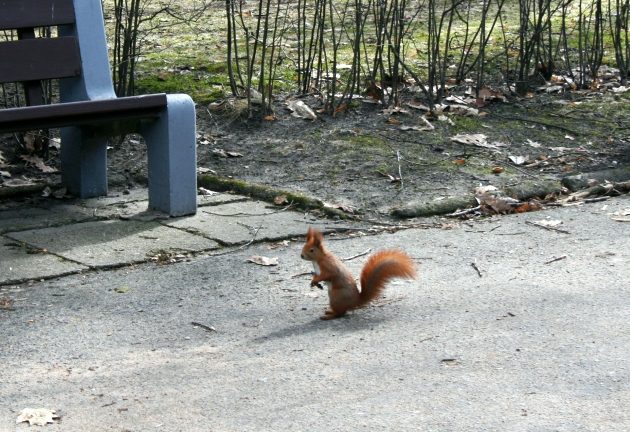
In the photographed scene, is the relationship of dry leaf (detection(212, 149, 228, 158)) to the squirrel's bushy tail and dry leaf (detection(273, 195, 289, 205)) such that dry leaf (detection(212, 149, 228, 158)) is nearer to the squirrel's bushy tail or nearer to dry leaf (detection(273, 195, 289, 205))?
dry leaf (detection(273, 195, 289, 205))

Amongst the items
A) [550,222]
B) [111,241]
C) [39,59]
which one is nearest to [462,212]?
[550,222]

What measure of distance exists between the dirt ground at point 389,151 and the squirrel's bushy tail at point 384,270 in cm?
146

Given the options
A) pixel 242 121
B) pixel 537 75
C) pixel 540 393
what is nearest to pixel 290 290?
pixel 540 393

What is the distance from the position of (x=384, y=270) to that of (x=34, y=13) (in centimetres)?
257

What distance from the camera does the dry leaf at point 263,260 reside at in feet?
14.8

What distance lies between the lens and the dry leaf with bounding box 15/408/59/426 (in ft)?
9.89

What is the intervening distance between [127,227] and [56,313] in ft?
3.81

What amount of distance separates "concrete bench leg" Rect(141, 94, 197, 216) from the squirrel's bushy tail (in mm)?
1599

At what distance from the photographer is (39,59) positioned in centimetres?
542

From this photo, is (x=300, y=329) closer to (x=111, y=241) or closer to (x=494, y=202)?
(x=111, y=241)

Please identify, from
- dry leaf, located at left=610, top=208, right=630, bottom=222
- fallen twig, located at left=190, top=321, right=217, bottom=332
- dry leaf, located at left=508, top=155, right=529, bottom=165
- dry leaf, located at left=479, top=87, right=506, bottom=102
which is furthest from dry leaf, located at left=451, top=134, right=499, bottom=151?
fallen twig, located at left=190, top=321, right=217, bottom=332

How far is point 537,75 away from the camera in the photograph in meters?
7.52

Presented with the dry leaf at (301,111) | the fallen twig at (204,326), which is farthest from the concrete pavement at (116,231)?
the dry leaf at (301,111)

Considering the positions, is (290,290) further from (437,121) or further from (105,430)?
(437,121)
